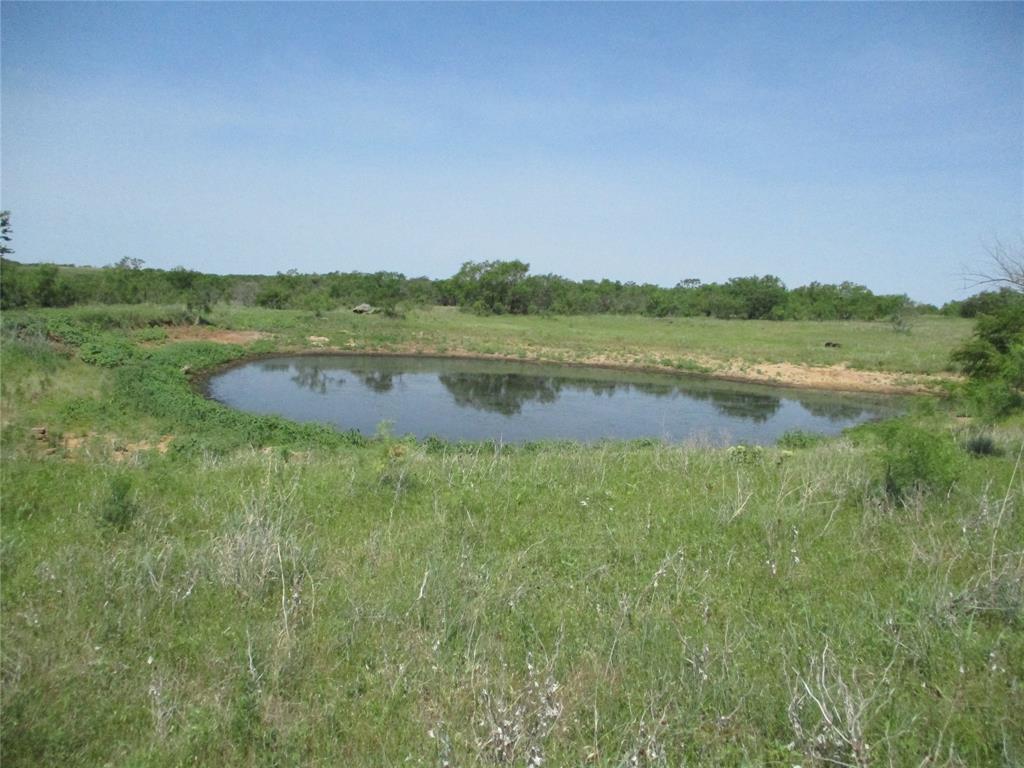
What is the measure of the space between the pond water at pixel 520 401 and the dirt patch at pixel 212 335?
3592 mm

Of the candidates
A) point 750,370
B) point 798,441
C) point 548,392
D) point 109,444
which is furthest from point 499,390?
point 109,444

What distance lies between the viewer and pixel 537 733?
10.3ft

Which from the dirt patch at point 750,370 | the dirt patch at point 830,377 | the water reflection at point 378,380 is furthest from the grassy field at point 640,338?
the water reflection at point 378,380

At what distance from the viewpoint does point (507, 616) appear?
439 cm

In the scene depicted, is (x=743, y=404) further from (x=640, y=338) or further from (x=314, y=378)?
(x=314, y=378)

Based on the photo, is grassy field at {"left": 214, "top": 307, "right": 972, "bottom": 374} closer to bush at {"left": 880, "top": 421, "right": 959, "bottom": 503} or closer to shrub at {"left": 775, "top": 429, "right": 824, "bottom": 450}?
shrub at {"left": 775, "top": 429, "right": 824, "bottom": 450}

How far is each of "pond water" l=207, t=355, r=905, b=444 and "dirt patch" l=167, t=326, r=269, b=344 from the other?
3592mm

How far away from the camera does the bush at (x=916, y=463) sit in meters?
6.97

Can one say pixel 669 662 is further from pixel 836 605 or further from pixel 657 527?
pixel 657 527

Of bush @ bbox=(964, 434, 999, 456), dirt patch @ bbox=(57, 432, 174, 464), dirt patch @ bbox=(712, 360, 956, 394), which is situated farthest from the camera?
dirt patch @ bbox=(712, 360, 956, 394)

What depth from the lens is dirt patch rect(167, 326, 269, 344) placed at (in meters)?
30.7

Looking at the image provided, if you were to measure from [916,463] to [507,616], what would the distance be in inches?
210

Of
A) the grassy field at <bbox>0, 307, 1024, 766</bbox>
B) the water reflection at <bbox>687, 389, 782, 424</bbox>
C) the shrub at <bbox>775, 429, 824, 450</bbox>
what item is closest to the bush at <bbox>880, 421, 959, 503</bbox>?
the grassy field at <bbox>0, 307, 1024, 766</bbox>

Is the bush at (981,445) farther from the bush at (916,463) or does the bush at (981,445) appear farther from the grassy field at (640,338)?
the grassy field at (640,338)
